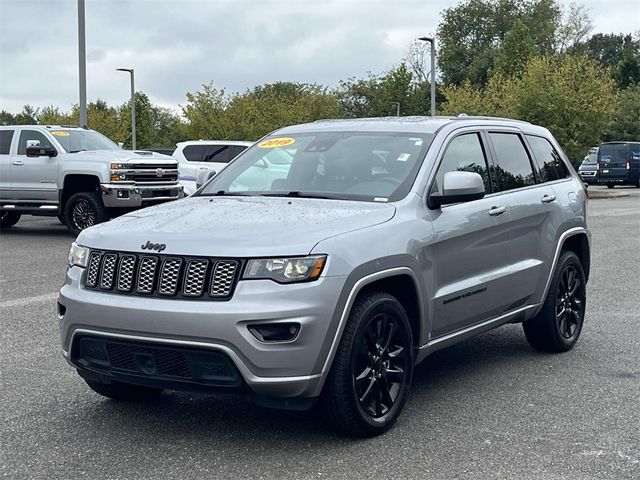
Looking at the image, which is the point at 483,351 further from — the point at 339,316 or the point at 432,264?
the point at 339,316

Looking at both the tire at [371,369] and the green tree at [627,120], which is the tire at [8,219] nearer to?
the tire at [371,369]

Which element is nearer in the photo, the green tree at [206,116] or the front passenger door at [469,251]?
the front passenger door at [469,251]

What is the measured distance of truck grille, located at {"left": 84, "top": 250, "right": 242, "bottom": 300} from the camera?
4.48 meters

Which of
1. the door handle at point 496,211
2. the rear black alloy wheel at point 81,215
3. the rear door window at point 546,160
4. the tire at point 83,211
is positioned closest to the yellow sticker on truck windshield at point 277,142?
the door handle at point 496,211

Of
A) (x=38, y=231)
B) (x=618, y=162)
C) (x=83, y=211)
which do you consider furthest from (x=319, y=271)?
(x=618, y=162)

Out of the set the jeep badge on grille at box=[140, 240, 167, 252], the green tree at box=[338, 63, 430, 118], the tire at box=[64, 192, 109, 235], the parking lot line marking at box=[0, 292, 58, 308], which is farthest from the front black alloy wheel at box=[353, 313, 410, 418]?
the green tree at box=[338, 63, 430, 118]

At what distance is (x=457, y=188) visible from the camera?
17.8 ft

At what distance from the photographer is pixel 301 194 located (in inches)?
222

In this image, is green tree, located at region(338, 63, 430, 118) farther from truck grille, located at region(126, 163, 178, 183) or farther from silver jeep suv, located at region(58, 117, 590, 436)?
silver jeep suv, located at region(58, 117, 590, 436)

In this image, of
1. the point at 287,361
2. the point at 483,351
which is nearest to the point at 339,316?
the point at 287,361

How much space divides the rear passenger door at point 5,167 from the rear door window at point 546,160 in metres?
12.2

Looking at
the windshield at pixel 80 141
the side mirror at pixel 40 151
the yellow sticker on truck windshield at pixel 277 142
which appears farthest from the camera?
the windshield at pixel 80 141

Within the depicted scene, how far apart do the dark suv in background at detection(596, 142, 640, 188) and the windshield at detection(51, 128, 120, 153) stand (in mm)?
26506

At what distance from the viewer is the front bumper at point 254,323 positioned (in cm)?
439
